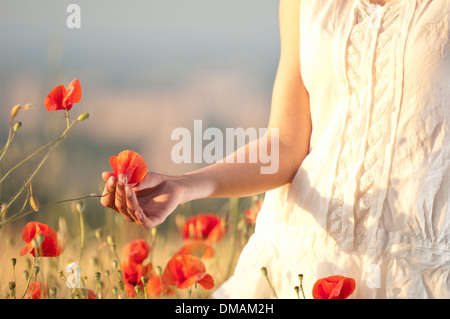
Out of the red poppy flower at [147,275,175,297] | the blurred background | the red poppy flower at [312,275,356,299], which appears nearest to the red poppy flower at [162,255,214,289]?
the red poppy flower at [147,275,175,297]

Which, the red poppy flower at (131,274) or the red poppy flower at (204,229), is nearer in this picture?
the red poppy flower at (131,274)

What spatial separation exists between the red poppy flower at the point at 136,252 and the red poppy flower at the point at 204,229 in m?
0.21

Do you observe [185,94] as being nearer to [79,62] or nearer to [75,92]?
[79,62]

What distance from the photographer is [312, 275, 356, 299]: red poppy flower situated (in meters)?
0.66

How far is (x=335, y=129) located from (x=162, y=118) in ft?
4.67

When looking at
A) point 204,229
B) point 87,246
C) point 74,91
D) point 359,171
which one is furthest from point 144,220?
point 87,246

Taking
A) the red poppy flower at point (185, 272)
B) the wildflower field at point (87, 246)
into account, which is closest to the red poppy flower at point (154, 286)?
the wildflower field at point (87, 246)

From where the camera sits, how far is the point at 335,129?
804 millimetres

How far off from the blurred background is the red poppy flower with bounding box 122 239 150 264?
0.45m

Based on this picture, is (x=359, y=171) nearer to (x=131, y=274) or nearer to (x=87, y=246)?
(x=131, y=274)

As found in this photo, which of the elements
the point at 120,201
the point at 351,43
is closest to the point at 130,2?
the point at 351,43

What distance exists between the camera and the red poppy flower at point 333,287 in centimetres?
66

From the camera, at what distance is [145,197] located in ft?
2.34

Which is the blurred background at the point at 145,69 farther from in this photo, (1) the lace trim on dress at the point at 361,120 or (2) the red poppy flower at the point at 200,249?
(1) the lace trim on dress at the point at 361,120
